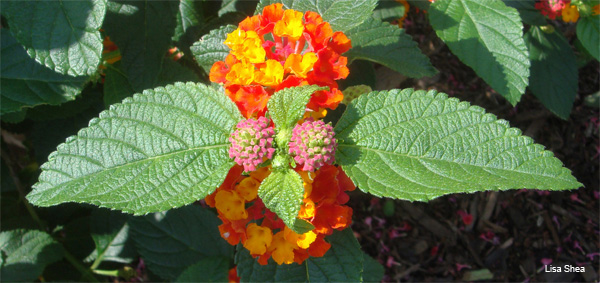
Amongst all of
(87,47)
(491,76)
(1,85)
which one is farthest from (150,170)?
(491,76)

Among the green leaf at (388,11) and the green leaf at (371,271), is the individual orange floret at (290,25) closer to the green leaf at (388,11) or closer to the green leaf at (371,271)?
the green leaf at (388,11)

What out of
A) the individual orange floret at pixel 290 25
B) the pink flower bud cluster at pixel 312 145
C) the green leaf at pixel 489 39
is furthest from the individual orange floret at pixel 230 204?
the green leaf at pixel 489 39

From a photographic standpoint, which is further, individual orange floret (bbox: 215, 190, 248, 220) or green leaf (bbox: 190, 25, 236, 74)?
green leaf (bbox: 190, 25, 236, 74)

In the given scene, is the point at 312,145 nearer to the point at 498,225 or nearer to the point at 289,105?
the point at 289,105

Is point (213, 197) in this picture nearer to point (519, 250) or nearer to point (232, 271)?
point (232, 271)

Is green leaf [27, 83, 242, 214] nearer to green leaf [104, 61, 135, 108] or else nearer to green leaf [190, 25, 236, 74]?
green leaf [190, 25, 236, 74]

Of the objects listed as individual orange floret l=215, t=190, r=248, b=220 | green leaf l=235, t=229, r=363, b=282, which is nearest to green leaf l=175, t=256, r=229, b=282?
green leaf l=235, t=229, r=363, b=282
